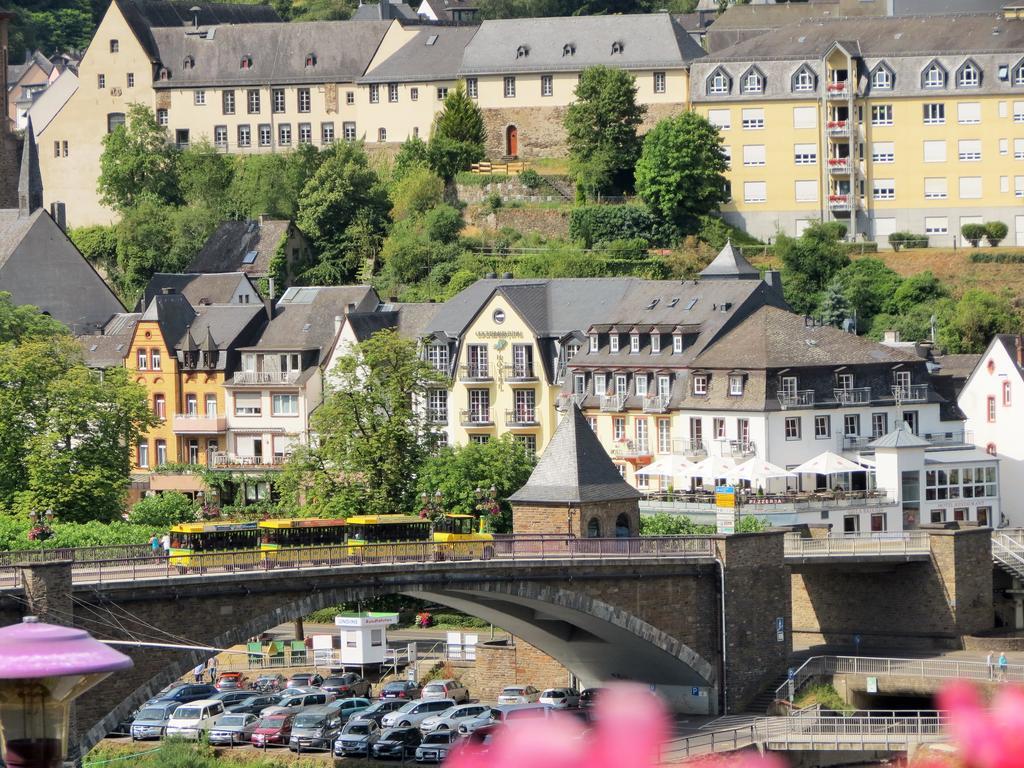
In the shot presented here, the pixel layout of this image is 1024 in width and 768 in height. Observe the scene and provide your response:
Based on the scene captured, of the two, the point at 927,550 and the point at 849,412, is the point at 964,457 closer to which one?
the point at 849,412

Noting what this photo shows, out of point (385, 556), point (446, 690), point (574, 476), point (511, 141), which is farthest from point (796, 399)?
point (511, 141)

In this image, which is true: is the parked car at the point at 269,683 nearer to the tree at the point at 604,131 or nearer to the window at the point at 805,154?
the tree at the point at 604,131

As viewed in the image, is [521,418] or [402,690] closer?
[402,690]

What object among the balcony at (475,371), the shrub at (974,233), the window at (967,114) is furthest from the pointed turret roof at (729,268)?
the window at (967,114)

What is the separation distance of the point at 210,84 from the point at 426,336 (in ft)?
144

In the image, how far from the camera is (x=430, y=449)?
278 feet

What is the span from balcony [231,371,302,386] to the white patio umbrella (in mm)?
30863

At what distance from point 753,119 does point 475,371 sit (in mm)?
27049

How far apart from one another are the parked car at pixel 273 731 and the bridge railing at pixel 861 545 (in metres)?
14.4

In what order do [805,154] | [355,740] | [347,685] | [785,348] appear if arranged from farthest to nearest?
[805,154]
[785,348]
[347,685]
[355,740]

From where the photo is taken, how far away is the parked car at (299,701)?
65062mm

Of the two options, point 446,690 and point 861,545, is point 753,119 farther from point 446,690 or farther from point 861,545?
point 446,690

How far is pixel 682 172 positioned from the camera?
109688mm

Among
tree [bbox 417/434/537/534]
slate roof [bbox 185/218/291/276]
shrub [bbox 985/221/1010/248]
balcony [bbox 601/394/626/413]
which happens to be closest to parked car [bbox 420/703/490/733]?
tree [bbox 417/434/537/534]
